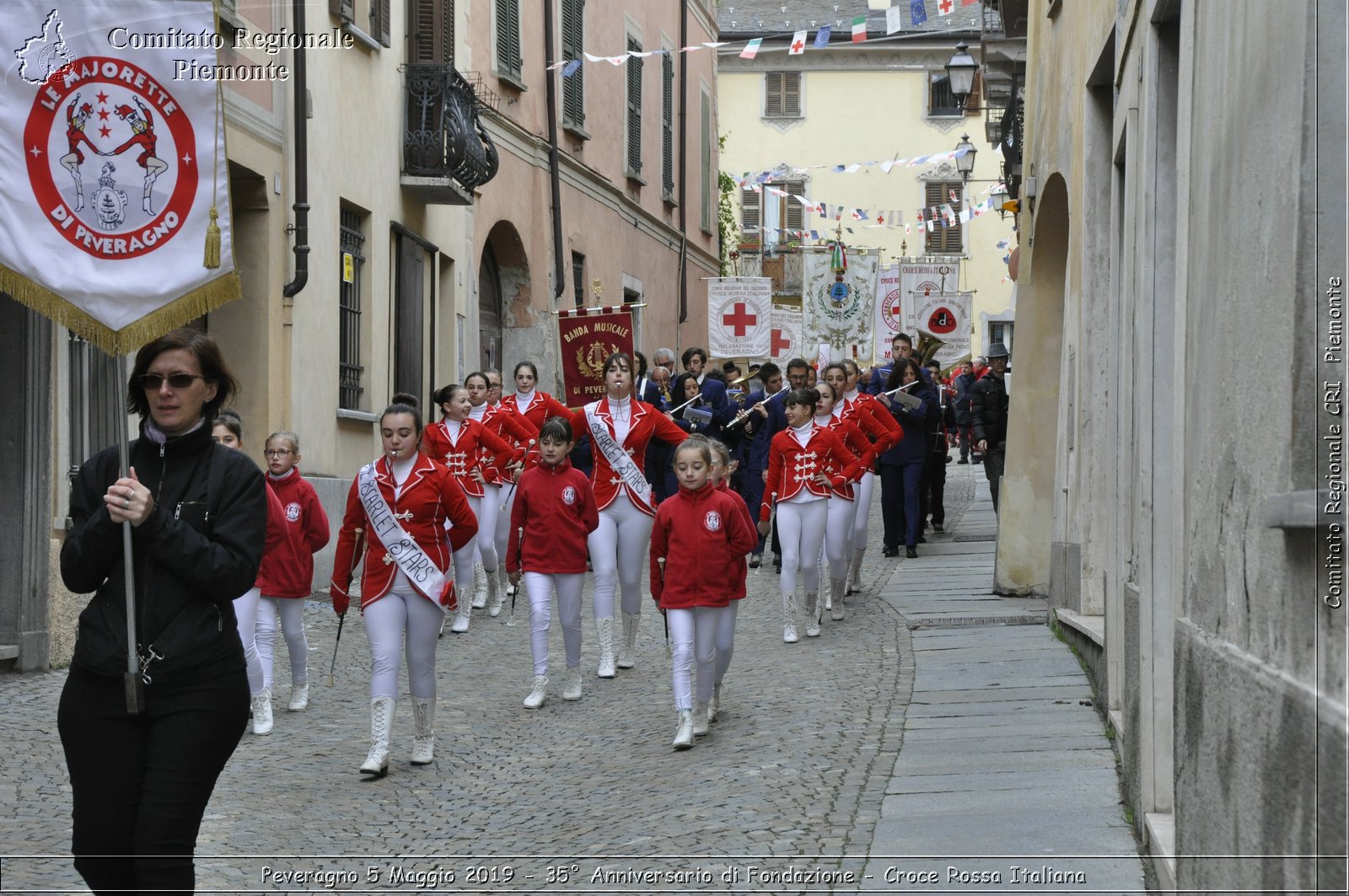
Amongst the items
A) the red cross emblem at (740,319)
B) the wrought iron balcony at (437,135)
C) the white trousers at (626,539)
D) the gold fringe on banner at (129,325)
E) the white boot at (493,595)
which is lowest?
the white boot at (493,595)

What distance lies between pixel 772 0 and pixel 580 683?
46384mm

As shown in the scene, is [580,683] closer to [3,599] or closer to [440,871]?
[3,599]

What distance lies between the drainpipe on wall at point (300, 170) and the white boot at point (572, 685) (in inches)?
234

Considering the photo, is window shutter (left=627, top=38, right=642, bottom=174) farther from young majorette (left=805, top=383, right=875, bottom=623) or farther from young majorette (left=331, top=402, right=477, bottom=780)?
young majorette (left=331, top=402, right=477, bottom=780)

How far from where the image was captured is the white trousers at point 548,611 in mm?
10359

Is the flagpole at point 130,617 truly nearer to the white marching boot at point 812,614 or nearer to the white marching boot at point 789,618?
the white marching boot at point 789,618

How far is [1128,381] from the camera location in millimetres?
7523

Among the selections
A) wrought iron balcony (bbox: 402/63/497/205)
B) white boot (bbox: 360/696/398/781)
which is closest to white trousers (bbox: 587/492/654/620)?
white boot (bbox: 360/696/398/781)

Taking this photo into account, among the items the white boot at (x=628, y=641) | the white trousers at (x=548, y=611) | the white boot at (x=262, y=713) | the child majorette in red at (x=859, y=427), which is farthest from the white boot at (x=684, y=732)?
the child majorette in red at (x=859, y=427)

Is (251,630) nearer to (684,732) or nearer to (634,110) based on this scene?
(684,732)

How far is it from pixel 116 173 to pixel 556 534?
18.6ft

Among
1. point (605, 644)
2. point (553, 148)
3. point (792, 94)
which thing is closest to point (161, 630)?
point (605, 644)

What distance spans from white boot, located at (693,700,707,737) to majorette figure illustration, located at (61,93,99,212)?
15.7 ft

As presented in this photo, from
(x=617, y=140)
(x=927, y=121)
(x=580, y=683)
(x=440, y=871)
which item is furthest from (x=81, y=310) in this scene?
(x=927, y=121)
